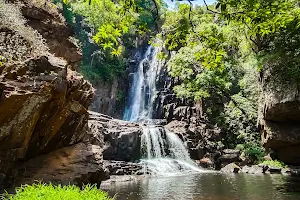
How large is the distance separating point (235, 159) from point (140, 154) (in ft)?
23.0

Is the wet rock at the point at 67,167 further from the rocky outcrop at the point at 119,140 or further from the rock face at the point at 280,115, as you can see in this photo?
the rocky outcrop at the point at 119,140

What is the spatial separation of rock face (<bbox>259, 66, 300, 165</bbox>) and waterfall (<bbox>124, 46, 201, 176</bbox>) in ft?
20.0

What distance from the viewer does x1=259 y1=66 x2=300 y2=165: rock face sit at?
13.4 meters

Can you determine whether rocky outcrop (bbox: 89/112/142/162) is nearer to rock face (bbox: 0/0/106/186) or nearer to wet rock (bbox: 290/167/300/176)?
rock face (bbox: 0/0/106/186)

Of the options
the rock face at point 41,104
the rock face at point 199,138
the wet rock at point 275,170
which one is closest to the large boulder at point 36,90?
the rock face at point 41,104

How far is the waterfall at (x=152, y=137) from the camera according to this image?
19.2 meters

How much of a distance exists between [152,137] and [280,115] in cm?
1012

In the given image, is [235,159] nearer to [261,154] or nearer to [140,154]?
[261,154]

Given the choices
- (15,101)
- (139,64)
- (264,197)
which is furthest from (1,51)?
(139,64)

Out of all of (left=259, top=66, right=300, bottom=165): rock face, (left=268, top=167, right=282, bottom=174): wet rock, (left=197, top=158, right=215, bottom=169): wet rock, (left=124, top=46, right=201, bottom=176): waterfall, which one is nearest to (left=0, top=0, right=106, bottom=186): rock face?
(left=259, top=66, right=300, bottom=165): rock face

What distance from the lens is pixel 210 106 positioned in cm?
2614

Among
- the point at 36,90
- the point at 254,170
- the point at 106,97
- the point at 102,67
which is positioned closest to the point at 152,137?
the point at 254,170

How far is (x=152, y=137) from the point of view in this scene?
21.8 metres

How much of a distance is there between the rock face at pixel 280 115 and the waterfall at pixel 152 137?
6.10 metres
